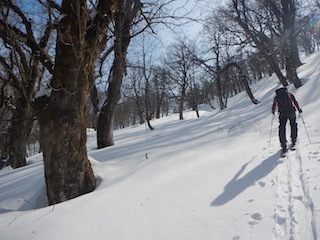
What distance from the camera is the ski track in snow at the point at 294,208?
8.93ft

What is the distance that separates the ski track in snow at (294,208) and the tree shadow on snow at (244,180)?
0.28 metres

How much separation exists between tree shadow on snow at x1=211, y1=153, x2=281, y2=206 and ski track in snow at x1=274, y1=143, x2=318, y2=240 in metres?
0.28

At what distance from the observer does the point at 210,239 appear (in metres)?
2.73

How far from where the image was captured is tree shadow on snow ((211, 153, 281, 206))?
3.67 meters

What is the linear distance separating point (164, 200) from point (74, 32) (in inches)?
119

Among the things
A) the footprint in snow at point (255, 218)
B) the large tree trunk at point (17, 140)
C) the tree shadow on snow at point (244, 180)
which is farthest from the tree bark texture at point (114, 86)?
the footprint in snow at point (255, 218)

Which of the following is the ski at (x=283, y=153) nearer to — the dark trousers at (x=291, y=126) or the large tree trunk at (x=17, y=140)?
the dark trousers at (x=291, y=126)

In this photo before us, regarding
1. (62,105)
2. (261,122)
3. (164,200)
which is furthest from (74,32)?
(261,122)

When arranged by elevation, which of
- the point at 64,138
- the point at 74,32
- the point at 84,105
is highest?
the point at 74,32

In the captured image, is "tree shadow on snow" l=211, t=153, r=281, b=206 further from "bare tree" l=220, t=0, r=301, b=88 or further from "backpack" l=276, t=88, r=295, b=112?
"bare tree" l=220, t=0, r=301, b=88

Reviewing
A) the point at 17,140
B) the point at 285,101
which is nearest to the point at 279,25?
the point at 285,101

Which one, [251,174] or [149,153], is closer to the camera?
[251,174]

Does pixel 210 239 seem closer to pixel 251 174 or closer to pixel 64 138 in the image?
pixel 251 174

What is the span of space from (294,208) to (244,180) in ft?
3.72
